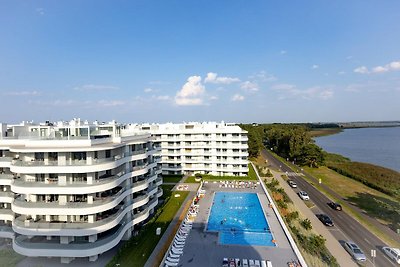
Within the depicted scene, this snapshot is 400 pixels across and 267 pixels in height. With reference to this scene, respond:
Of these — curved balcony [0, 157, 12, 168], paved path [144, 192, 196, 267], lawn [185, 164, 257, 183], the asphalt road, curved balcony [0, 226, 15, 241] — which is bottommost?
the asphalt road

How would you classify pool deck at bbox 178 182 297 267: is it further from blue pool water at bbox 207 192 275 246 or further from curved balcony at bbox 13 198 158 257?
curved balcony at bbox 13 198 158 257

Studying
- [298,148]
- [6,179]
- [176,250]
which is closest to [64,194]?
[6,179]

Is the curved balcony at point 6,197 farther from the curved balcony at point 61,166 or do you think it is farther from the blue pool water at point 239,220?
the blue pool water at point 239,220

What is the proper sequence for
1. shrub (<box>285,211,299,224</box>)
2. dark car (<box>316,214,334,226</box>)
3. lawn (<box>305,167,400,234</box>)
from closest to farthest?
1. dark car (<box>316,214,334,226</box>)
2. shrub (<box>285,211,299,224</box>)
3. lawn (<box>305,167,400,234</box>)

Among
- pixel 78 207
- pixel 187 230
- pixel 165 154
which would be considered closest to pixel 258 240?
pixel 187 230

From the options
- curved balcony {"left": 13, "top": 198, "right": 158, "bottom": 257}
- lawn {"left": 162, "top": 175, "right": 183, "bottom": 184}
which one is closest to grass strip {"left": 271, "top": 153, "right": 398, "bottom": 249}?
lawn {"left": 162, "top": 175, "right": 183, "bottom": 184}
